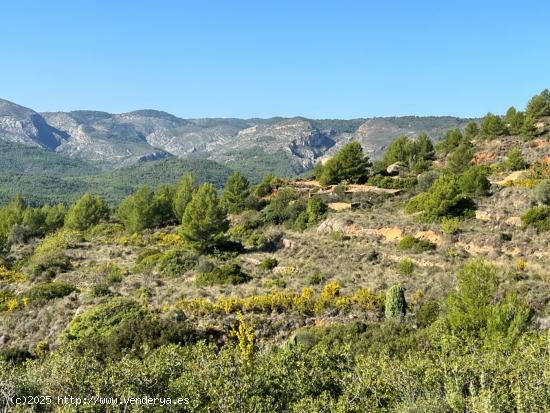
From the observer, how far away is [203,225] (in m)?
38.4

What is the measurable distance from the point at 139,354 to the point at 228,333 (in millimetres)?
4530

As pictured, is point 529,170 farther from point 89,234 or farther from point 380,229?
point 89,234

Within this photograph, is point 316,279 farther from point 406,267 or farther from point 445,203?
point 445,203

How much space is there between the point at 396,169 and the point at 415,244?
34.3 m

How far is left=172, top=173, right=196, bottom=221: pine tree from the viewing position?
55000 millimetres

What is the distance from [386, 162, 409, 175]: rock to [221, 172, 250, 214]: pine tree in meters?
20.0

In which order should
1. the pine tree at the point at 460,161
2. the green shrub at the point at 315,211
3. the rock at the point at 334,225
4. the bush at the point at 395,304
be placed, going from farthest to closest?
the pine tree at the point at 460,161
the green shrub at the point at 315,211
the rock at the point at 334,225
the bush at the point at 395,304

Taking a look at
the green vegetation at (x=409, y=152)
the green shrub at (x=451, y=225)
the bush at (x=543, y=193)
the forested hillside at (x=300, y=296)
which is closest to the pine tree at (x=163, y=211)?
the forested hillside at (x=300, y=296)

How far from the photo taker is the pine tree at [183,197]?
180ft

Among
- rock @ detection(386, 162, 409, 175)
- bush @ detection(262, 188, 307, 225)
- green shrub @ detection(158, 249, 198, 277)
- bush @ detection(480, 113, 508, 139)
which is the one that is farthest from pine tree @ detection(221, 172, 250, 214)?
bush @ detection(480, 113, 508, 139)

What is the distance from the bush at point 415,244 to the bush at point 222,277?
11417 mm

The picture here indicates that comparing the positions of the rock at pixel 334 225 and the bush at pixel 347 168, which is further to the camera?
the bush at pixel 347 168

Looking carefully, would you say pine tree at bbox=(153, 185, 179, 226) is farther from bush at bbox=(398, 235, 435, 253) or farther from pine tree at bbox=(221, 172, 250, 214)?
bush at bbox=(398, 235, 435, 253)

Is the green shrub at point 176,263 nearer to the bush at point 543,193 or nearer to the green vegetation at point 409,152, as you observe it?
the bush at point 543,193
